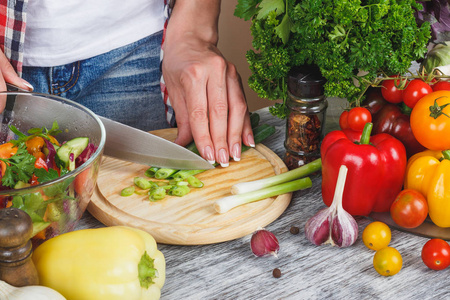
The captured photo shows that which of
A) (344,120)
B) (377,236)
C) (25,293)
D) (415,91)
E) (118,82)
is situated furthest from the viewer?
(118,82)

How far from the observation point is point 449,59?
1437 mm

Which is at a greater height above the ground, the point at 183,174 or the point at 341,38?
the point at 341,38

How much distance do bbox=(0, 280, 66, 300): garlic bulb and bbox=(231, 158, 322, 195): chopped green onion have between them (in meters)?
0.64

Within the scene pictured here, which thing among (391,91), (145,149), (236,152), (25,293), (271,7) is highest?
(271,7)

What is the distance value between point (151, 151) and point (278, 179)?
346 mm

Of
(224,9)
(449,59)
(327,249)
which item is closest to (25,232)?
(327,249)

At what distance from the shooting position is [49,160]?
3.74ft

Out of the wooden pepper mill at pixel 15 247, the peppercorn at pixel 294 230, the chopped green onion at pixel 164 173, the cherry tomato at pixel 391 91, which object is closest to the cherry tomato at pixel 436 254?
the peppercorn at pixel 294 230

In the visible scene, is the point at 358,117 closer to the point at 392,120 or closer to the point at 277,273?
the point at 392,120

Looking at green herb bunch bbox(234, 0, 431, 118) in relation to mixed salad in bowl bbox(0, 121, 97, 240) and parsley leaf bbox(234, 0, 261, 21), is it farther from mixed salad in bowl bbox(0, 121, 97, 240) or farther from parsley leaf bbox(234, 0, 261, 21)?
mixed salad in bowl bbox(0, 121, 97, 240)

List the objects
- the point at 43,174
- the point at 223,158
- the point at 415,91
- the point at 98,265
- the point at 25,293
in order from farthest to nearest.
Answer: the point at 223,158
the point at 415,91
the point at 43,174
the point at 98,265
the point at 25,293

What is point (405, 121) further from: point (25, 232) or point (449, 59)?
point (25, 232)

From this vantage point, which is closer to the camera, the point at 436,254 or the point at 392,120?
the point at 436,254

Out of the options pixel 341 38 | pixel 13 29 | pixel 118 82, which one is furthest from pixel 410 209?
pixel 13 29
